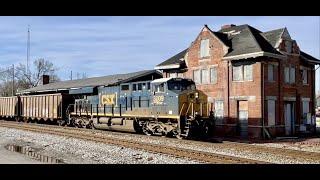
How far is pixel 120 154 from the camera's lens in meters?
15.8

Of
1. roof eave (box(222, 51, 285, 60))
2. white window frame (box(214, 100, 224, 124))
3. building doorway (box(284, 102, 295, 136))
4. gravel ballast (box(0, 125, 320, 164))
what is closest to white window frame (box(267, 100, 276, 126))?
building doorway (box(284, 102, 295, 136))

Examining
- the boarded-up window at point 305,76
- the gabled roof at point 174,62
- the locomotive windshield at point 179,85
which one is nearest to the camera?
the locomotive windshield at point 179,85

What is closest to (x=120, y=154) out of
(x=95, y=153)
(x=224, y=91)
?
(x=95, y=153)

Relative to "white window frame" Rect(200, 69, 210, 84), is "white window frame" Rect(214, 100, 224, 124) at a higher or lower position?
lower

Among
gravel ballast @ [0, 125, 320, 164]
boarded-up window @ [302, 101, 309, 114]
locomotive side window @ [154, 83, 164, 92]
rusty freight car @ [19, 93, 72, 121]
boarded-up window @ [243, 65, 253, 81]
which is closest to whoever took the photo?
gravel ballast @ [0, 125, 320, 164]

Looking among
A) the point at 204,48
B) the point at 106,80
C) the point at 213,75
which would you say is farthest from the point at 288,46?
the point at 106,80

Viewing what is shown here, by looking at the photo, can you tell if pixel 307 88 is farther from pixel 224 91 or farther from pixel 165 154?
pixel 165 154

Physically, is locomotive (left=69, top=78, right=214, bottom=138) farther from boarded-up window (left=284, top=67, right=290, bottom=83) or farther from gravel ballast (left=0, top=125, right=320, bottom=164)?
boarded-up window (left=284, top=67, right=290, bottom=83)

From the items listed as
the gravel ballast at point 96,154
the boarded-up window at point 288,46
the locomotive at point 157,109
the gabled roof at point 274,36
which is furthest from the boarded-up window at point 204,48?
the gravel ballast at point 96,154

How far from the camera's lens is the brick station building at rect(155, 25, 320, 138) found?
26422 mm

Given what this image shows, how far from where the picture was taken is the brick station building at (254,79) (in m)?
26.4

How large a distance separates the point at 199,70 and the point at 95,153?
16090 mm

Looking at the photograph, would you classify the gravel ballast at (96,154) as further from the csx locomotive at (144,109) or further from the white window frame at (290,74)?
the white window frame at (290,74)

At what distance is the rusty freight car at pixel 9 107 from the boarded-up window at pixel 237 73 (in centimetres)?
2803
